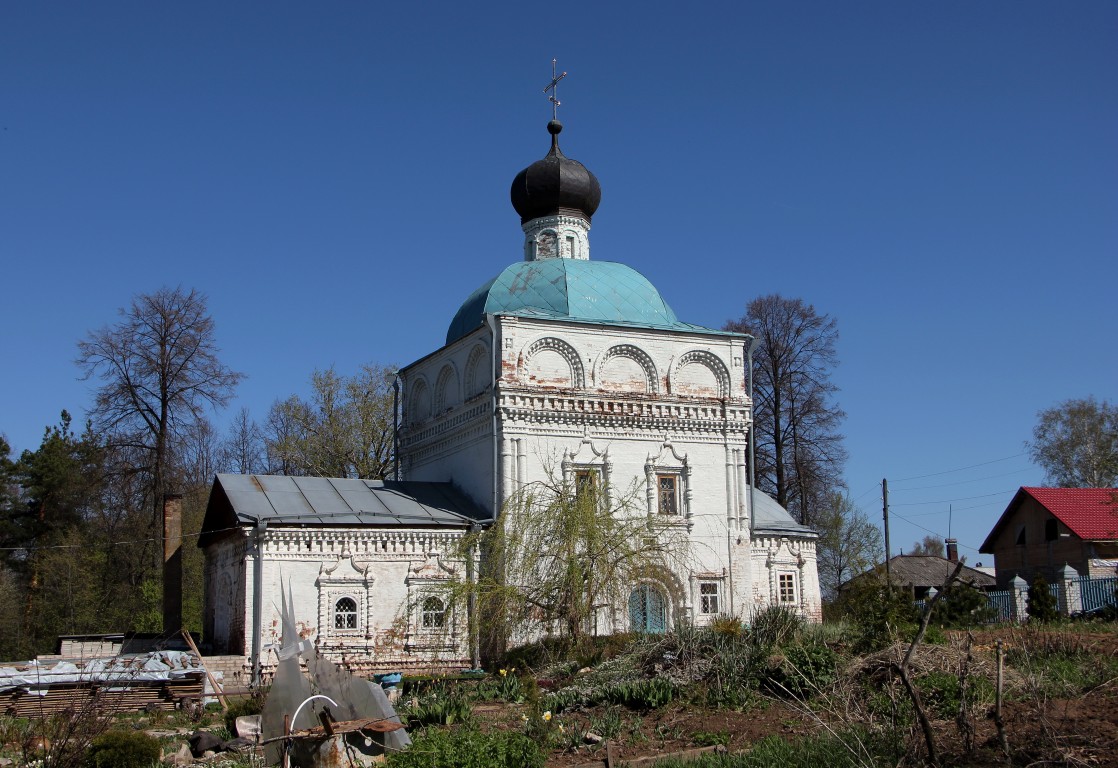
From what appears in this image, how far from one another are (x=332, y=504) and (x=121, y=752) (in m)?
9.16

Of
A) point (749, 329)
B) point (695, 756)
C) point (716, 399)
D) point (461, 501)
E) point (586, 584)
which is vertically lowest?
point (695, 756)

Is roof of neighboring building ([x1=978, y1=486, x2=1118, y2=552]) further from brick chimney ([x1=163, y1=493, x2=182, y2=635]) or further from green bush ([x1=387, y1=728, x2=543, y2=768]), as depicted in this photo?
green bush ([x1=387, y1=728, x2=543, y2=768])

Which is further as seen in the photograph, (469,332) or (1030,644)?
(469,332)

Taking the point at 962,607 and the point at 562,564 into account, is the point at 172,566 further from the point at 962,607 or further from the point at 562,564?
the point at 962,607

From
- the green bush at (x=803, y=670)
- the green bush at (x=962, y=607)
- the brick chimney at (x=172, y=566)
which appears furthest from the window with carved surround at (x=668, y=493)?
the brick chimney at (x=172, y=566)

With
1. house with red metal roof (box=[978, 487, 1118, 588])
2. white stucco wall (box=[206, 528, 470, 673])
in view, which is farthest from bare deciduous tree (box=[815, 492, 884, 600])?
white stucco wall (box=[206, 528, 470, 673])

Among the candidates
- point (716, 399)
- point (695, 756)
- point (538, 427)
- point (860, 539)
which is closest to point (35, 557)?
point (538, 427)

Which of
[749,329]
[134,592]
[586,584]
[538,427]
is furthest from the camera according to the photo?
[749,329]

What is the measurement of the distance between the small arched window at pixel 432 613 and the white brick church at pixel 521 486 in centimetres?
4

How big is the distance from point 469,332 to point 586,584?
589 centimetres

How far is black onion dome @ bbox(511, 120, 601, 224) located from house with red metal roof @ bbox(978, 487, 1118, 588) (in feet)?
42.7

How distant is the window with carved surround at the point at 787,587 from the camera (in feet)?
69.5

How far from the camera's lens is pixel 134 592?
27125 mm

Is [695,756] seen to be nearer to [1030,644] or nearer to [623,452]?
[1030,644]
